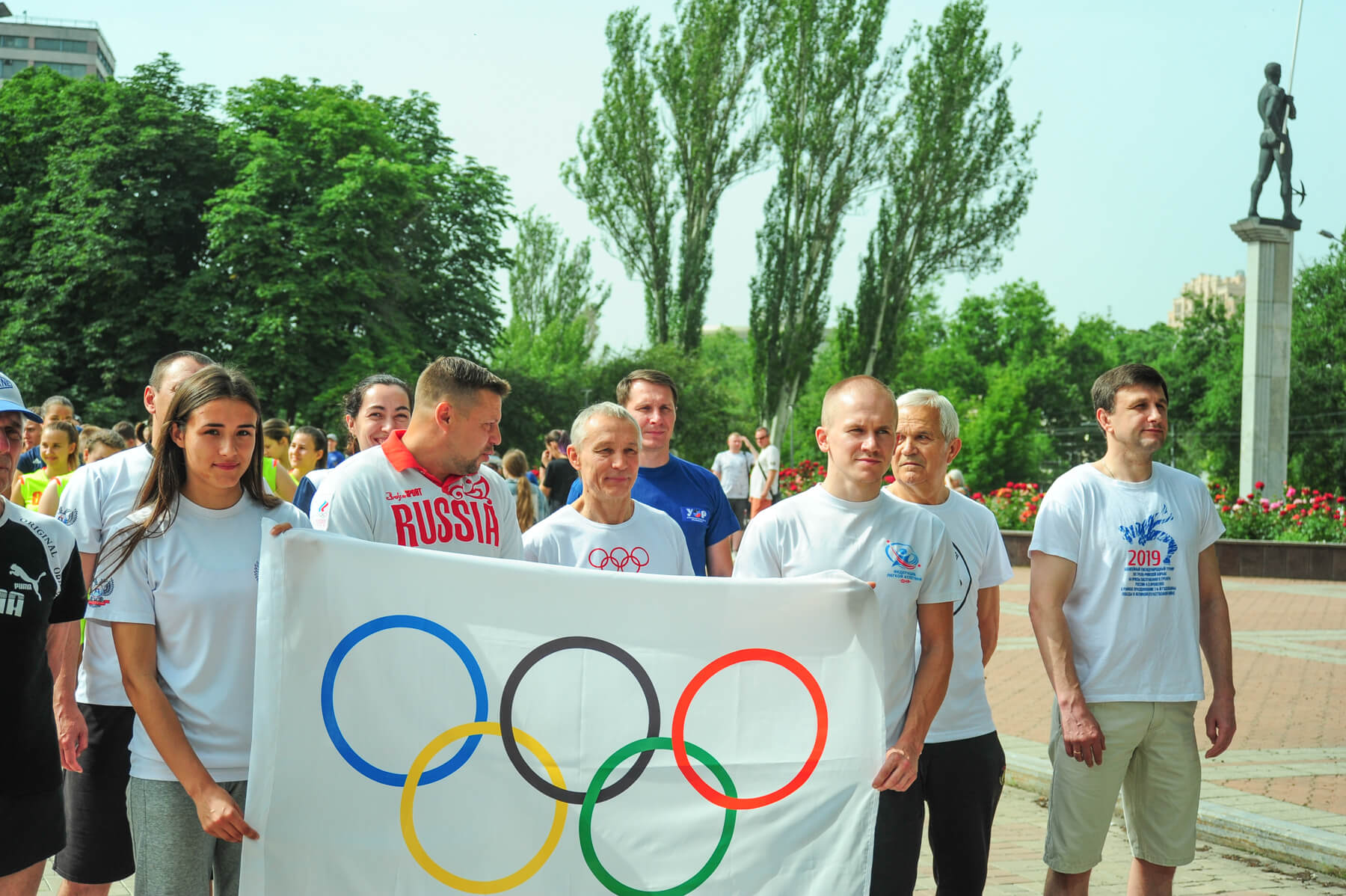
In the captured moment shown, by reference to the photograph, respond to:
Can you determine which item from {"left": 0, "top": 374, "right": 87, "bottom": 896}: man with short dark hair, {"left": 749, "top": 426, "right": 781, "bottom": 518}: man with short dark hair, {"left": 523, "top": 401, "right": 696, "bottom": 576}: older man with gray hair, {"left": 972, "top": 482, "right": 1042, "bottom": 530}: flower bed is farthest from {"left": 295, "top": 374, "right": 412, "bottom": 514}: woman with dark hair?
{"left": 972, "top": 482, "right": 1042, "bottom": 530}: flower bed

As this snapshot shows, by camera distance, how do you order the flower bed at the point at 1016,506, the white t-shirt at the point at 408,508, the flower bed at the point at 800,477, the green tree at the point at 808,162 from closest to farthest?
1. the white t-shirt at the point at 408,508
2. the flower bed at the point at 1016,506
3. the flower bed at the point at 800,477
4. the green tree at the point at 808,162

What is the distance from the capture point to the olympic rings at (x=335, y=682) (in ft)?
10.9

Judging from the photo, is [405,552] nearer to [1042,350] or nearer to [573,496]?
[573,496]

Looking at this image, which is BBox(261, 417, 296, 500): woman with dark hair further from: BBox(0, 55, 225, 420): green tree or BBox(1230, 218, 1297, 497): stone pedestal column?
BBox(0, 55, 225, 420): green tree

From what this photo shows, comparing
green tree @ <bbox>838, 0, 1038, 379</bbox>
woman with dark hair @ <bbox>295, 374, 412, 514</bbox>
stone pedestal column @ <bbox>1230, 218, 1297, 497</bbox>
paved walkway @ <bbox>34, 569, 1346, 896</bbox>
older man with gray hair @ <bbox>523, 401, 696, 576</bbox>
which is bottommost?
paved walkway @ <bbox>34, 569, 1346, 896</bbox>

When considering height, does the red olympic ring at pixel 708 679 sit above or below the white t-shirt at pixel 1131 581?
below

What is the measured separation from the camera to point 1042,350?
73.2 m

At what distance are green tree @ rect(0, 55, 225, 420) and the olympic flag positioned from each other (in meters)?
31.9

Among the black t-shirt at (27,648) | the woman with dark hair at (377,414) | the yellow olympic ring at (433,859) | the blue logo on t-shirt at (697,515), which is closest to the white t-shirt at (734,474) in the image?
the woman with dark hair at (377,414)

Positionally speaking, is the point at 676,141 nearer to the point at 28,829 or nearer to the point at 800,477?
the point at 800,477

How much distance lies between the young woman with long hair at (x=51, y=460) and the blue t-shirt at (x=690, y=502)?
3587 millimetres

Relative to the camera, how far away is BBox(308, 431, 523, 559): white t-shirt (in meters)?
3.69

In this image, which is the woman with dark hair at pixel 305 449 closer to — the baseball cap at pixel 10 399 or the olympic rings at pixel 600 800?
the baseball cap at pixel 10 399

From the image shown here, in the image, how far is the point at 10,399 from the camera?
3.32 m
